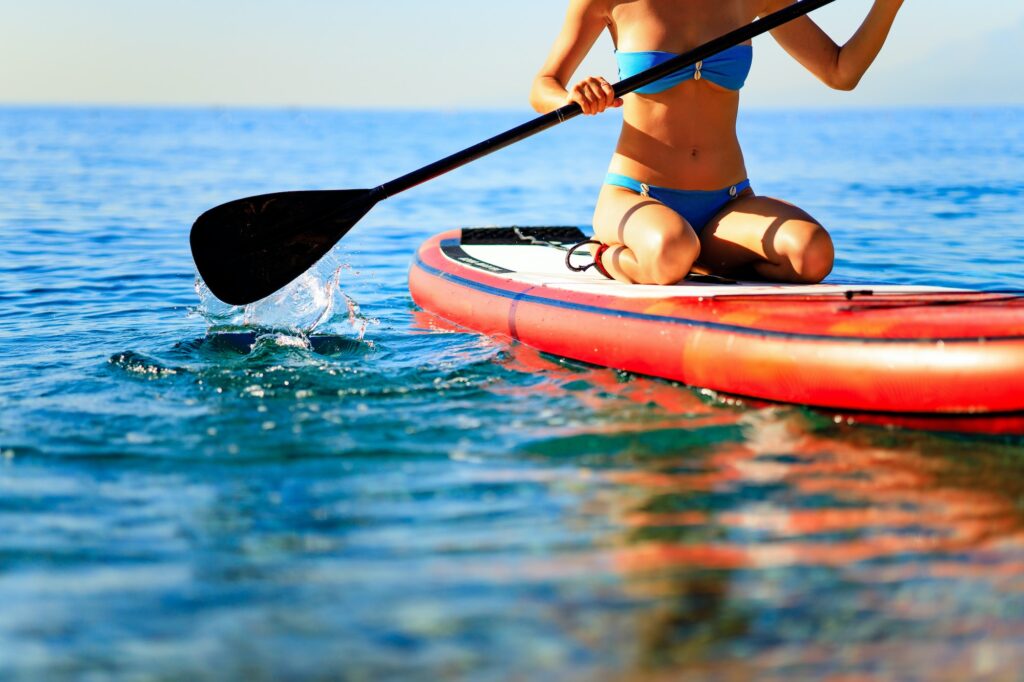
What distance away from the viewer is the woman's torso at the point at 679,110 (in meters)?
4.48

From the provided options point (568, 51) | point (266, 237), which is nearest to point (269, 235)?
point (266, 237)

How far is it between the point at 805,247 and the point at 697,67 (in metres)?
0.85

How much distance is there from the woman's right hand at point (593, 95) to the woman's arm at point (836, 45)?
95 centimetres

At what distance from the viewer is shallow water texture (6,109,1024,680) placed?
7.79ft

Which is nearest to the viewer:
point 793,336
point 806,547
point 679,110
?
point 806,547

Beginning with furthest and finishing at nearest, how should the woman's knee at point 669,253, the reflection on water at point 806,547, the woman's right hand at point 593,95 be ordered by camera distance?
the woman's knee at point 669,253 → the woman's right hand at point 593,95 → the reflection on water at point 806,547

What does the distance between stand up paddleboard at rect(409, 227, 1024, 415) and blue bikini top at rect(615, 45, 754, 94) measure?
824 millimetres

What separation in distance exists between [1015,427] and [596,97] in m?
1.91

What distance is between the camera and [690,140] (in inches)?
180

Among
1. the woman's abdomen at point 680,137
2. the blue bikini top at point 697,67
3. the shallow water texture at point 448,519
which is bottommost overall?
the shallow water texture at point 448,519

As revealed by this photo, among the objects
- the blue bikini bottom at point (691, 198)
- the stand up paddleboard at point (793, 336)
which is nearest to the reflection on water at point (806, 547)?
the stand up paddleboard at point (793, 336)

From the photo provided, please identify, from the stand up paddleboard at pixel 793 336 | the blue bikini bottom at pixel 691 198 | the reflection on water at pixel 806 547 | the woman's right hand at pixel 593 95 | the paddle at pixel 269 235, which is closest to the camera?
the reflection on water at pixel 806 547

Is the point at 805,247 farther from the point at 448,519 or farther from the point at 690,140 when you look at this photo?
the point at 448,519

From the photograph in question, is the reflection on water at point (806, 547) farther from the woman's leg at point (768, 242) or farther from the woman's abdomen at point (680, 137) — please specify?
the woman's abdomen at point (680, 137)
